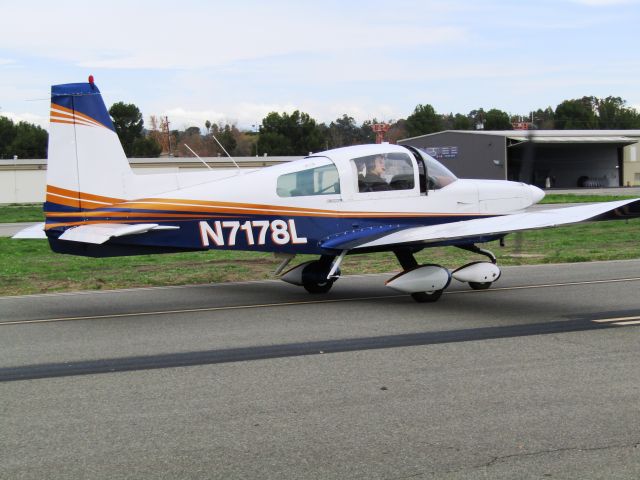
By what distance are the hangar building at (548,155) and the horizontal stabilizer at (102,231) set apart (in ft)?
159

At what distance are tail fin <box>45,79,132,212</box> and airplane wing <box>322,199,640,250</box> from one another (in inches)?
131

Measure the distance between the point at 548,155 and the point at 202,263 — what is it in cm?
6134

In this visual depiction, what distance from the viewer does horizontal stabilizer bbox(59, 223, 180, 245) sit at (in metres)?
10.9

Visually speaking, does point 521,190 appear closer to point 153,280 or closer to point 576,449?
point 153,280

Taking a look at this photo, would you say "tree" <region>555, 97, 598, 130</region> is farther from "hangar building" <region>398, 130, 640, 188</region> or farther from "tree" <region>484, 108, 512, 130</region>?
"hangar building" <region>398, 130, 640, 188</region>

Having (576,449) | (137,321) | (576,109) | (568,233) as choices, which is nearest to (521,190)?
(137,321)

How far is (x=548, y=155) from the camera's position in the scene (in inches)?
2953

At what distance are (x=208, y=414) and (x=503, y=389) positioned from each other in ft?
8.24

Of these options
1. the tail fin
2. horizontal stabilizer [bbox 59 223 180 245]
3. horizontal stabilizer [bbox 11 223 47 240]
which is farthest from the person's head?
horizontal stabilizer [bbox 11 223 47 240]

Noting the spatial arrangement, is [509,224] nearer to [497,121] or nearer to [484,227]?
[484,227]

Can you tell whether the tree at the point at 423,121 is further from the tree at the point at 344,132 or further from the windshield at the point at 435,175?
the windshield at the point at 435,175

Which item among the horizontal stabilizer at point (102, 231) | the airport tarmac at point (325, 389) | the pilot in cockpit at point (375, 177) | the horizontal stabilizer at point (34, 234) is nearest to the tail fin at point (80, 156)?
the horizontal stabilizer at point (102, 231)

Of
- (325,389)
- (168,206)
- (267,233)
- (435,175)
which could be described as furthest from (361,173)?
(325,389)

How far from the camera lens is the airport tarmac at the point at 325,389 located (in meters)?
5.26
